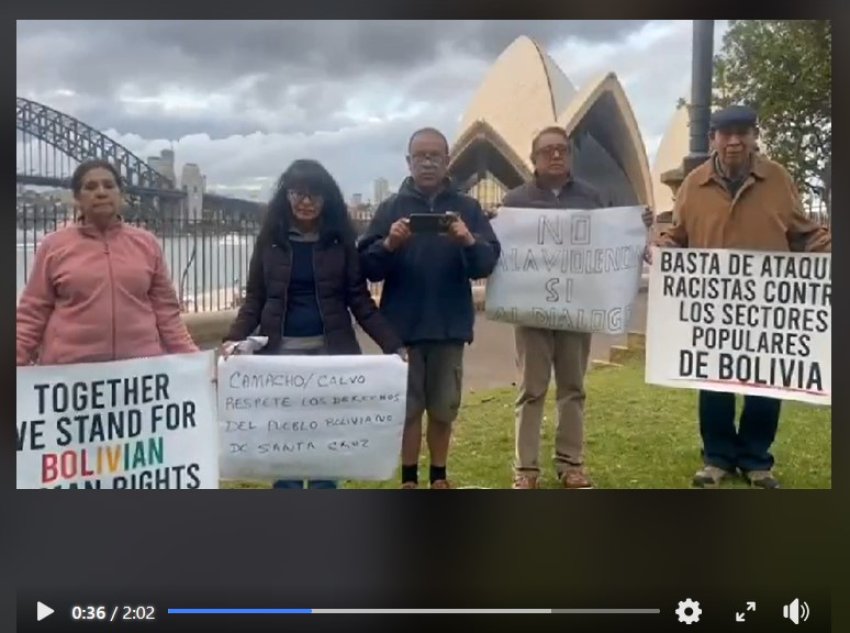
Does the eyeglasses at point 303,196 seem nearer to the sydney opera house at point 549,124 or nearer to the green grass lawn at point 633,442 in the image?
the sydney opera house at point 549,124

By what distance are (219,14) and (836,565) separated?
123 centimetres

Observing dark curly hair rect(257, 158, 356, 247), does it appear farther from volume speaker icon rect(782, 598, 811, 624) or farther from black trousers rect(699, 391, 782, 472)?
volume speaker icon rect(782, 598, 811, 624)

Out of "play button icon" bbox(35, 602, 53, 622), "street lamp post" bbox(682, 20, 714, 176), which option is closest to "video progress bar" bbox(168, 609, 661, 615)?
"play button icon" bbox(35, 602, 53, 622)

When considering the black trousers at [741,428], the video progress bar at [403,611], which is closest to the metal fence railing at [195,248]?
the video progress bar at [403,611]

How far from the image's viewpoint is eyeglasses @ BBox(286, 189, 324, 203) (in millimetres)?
1484

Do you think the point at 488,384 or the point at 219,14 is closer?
the point at 219,14

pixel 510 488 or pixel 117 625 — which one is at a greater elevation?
pixel 510 488

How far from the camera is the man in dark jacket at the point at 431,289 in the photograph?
1.51 m

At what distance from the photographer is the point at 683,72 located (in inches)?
56.6

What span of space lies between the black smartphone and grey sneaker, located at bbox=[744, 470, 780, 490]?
0.60 metres

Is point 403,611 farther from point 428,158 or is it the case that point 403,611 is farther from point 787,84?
point 787,84

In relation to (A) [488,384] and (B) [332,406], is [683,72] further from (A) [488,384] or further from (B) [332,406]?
(B) [332,406]

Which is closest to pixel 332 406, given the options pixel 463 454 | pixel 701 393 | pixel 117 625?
pixel 463 454

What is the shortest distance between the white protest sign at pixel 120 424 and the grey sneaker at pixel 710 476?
735mm
